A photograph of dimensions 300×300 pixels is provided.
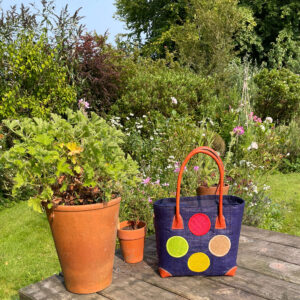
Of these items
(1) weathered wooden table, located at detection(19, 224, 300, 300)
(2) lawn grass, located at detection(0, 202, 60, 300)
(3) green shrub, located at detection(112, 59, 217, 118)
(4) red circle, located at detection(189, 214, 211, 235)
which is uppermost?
(3) green shrub, located at detection(112, 59, 217, 118)

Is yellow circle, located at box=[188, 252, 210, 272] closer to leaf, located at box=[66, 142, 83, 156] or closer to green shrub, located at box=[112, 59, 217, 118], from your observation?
leaf, located at box=[66, 142, 83, 156]

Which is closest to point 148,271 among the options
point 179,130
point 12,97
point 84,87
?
point 179,130

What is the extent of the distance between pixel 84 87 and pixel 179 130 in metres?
2.50

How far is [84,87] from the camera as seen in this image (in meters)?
6.43

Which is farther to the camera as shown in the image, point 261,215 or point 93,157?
point 261,215

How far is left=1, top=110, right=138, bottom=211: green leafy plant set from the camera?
1549 mm

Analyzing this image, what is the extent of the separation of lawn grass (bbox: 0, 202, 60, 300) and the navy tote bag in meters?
1.53

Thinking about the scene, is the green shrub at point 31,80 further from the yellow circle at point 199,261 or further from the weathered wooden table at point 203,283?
the yellow circle at point 199,261

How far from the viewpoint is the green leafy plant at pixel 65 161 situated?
155cm

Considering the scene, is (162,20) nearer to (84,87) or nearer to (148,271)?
(84,87)

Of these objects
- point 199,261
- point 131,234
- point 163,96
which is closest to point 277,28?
point 163,96

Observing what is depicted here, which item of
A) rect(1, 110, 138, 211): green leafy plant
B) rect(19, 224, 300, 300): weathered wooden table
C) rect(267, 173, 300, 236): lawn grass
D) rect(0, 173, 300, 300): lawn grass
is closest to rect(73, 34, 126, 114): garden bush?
rect(0, 173, 300, 300): lawn grass

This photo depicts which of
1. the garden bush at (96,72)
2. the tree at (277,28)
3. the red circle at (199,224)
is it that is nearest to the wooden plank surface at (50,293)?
the red circle at (199,224)

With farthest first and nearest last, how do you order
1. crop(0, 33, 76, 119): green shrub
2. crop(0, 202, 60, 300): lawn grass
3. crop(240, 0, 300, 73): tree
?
crop(240, 0, 300, 73): tree → crop(0, 33, 76, 119): green shrub → crop(0, 202, 60, 300): lawn grass
